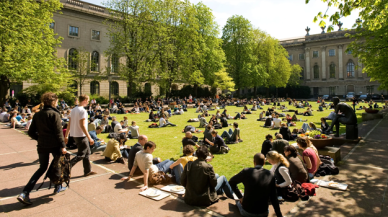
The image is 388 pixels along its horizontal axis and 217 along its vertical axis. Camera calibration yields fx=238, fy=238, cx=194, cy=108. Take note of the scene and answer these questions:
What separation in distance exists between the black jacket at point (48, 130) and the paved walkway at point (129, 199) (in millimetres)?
1197

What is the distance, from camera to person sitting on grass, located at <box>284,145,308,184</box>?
552cm

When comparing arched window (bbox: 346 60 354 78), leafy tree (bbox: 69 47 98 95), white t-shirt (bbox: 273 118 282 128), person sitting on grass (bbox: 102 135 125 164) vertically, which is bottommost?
person sitting on grass (bbox: 102 135 125 164)

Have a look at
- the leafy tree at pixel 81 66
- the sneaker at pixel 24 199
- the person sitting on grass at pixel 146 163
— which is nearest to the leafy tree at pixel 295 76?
the leafy tree at pixel 81 66

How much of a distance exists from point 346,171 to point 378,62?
14075mm

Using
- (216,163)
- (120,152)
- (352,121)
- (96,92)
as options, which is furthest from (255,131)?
(96,92)

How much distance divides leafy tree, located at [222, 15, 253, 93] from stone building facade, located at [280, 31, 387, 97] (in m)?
26.8

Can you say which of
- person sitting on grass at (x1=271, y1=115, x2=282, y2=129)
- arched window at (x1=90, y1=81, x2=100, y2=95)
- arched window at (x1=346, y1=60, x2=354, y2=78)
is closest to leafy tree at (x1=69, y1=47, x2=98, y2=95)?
arched window at (x1=90, y1=81, x2=100, y2=95)

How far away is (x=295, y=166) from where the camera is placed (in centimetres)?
555

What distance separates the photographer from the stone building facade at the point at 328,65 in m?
60.5

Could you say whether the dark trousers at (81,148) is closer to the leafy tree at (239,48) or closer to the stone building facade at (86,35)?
the stone building facade at (86,35)

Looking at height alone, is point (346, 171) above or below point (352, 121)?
below

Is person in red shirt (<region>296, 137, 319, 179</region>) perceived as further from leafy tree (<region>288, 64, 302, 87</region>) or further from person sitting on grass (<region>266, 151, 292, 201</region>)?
leafy tree (<region>288, 64, 302, 87</region>)

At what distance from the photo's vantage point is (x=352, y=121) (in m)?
11.0

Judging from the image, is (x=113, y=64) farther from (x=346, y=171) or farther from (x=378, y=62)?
(x=346, y=171)
